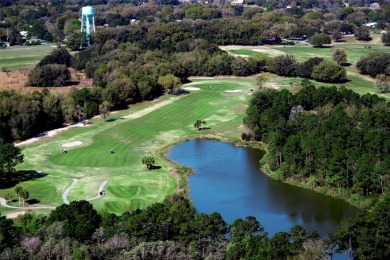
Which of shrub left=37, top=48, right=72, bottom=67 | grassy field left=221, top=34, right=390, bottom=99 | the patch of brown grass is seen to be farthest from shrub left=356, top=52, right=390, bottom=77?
shrub left=37, top=48, right=72, bottom=67

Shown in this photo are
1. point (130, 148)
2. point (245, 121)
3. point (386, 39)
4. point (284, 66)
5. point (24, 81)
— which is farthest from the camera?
point (386, 39)

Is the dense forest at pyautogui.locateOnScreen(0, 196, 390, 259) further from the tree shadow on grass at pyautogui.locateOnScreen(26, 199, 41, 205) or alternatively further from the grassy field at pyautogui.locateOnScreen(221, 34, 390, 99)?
the grassy field at pyautogui.locateOnScreen(221, 34, 390, 99)

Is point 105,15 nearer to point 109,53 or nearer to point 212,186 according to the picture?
point 109,53

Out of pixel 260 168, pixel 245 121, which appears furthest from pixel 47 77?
pixel 260 168

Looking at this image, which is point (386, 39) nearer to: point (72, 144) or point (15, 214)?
point (72, 144)

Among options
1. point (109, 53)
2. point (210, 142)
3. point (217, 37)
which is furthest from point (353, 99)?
point (217, 37)
